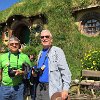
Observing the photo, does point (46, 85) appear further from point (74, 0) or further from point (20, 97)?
point (74, 0)

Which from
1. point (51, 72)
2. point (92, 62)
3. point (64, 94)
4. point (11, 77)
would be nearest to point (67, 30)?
point (92, 62)

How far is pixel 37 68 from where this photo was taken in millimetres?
5027

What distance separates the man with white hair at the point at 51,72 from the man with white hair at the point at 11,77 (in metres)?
0.44

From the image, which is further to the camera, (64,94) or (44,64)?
(44,64)

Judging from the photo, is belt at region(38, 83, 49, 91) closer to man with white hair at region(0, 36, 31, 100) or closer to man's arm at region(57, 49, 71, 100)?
man's arm at region(57, 49, 71, 100)

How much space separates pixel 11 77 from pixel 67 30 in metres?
11.5

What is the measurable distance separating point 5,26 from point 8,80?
17.7 m

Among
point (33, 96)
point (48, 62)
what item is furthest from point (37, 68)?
point (33, 96)

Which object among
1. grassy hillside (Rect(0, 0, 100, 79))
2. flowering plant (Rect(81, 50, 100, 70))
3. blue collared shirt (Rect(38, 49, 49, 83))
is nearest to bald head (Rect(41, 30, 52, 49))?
blue collared shirt (Rect(38, 49, 49, 83))

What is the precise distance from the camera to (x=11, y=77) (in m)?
5.38

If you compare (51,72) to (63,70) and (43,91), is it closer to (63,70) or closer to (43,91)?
(63,70)

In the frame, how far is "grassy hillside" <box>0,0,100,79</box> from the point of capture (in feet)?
50.3

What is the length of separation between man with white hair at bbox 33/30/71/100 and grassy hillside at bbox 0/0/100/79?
8.73 m

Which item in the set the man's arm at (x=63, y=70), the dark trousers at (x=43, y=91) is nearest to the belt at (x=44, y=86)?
the dark trousers at (x=43, y=91)
